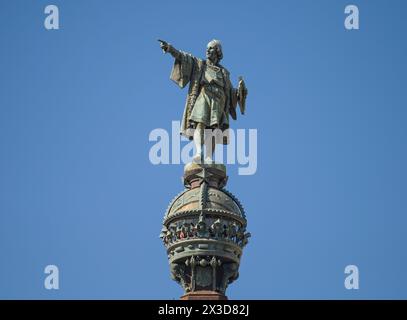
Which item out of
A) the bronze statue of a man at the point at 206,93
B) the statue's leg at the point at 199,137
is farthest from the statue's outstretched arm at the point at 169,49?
the statue's leg at the point at 199,137

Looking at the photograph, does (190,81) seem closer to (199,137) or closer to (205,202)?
(199,137)

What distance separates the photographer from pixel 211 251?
50906mm

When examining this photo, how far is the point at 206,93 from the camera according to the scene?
54438mm

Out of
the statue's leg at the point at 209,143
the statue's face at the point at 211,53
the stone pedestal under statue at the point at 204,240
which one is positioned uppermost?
the statue's face at the point at 211,53

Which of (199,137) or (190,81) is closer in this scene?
(199,137)

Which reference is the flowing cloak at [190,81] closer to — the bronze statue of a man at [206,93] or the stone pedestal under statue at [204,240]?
the bronze statue of a man at [206,93]

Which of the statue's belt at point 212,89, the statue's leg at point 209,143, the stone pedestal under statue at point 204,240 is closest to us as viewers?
the stone pedestal under statue at point 204,240

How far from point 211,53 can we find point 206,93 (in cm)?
135

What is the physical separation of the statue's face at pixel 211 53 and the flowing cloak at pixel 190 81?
0.85 ft

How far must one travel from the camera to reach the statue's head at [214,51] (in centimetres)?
5469

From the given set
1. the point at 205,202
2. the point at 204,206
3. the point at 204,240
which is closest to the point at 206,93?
the point at 205,202
